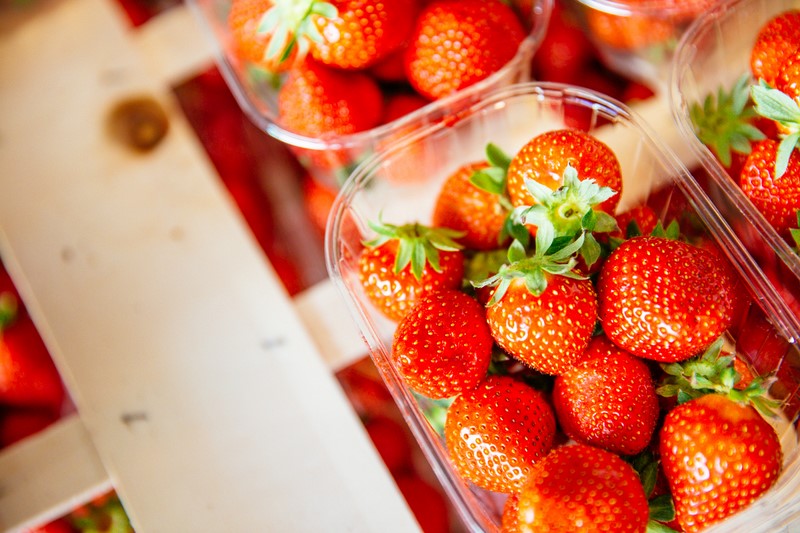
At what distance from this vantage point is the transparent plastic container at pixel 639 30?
3.96 feet

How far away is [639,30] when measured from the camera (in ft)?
4.27

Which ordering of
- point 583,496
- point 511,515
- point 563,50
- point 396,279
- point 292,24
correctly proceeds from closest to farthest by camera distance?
point 583,496 < point 511,515 < point 396,279 < point 292,24 < point 563,50

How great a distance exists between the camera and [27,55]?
4.89 ft

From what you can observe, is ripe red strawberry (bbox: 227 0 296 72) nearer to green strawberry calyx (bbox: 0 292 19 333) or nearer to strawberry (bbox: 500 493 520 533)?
green strawberry calyx (bbox: 0 292 19 333)

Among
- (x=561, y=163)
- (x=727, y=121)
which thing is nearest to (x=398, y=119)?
(x=561, y=163)

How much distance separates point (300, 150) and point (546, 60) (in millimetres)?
538

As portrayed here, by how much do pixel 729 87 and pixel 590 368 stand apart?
55 centimetres

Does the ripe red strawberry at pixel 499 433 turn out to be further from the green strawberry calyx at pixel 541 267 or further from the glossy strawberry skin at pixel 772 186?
the glossy strawberry skin at pixel 772 186

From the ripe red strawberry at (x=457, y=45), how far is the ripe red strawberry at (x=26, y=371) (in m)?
0.84

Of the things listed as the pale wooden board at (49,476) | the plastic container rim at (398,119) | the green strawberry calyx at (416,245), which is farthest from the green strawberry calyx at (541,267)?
the pale wooden board at (49,476)

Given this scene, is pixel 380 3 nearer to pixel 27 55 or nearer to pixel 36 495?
pixel 27 55

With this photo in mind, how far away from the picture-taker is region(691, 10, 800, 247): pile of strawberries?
3.08ft

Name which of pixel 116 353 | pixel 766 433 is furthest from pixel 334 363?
pixel 766 433

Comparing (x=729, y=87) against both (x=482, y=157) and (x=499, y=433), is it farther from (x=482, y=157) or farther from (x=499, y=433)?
(x=499, y=433)
